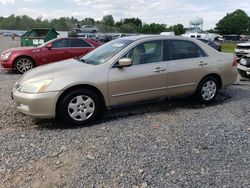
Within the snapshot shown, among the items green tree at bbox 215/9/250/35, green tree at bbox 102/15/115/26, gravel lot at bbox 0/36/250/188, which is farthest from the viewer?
green tree at bbox 215/9/250/35

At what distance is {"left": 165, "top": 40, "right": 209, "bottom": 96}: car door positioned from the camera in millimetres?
6350

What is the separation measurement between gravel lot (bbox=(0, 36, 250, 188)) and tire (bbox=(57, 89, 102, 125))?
0.57ft

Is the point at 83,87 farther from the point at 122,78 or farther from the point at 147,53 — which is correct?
the point at 147,53

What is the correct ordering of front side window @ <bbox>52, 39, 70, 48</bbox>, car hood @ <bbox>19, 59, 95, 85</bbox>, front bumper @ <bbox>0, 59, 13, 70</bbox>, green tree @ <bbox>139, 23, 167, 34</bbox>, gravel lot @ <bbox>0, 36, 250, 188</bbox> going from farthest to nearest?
green tree @ <bbox>139, 23, 167, 34</bbox> → front side window @ <bbox>52, 39, 70, 48</bbox> → front bumper @ <bbox>0, 59, 13, 70</bbox> → car hood @ <bbox>19, 59, 95, 85</bbox> → gravel lot @ <bbox>0, 36, 250, 188</bbox>

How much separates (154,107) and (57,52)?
6.55 m

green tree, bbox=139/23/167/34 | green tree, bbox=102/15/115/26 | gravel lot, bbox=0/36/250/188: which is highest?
green tree, bbox=102/15/115/26

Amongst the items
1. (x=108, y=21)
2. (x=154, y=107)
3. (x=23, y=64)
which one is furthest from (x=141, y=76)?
(x=108, y=21)

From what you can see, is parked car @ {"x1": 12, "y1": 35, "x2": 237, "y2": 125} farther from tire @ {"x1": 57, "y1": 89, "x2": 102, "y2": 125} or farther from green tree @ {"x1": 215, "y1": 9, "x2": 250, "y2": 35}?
green tree @ {"x1": 215, "y1": 9, "x2": 250, "y2": 35}

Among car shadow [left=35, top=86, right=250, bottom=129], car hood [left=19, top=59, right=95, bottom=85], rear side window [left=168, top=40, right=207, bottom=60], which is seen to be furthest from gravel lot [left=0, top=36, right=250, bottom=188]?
rear side window [left=168, top=40, right=207, bottom=60]

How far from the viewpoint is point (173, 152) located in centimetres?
425

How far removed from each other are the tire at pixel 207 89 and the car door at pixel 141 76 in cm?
95

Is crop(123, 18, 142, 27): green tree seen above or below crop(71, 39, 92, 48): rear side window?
above

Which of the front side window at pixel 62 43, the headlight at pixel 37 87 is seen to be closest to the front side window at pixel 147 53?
the headlight at pixel 37 87

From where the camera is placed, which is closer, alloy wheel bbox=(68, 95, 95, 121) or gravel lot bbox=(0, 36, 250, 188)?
gravel lot bbox=(0, 36, 250, 188)
